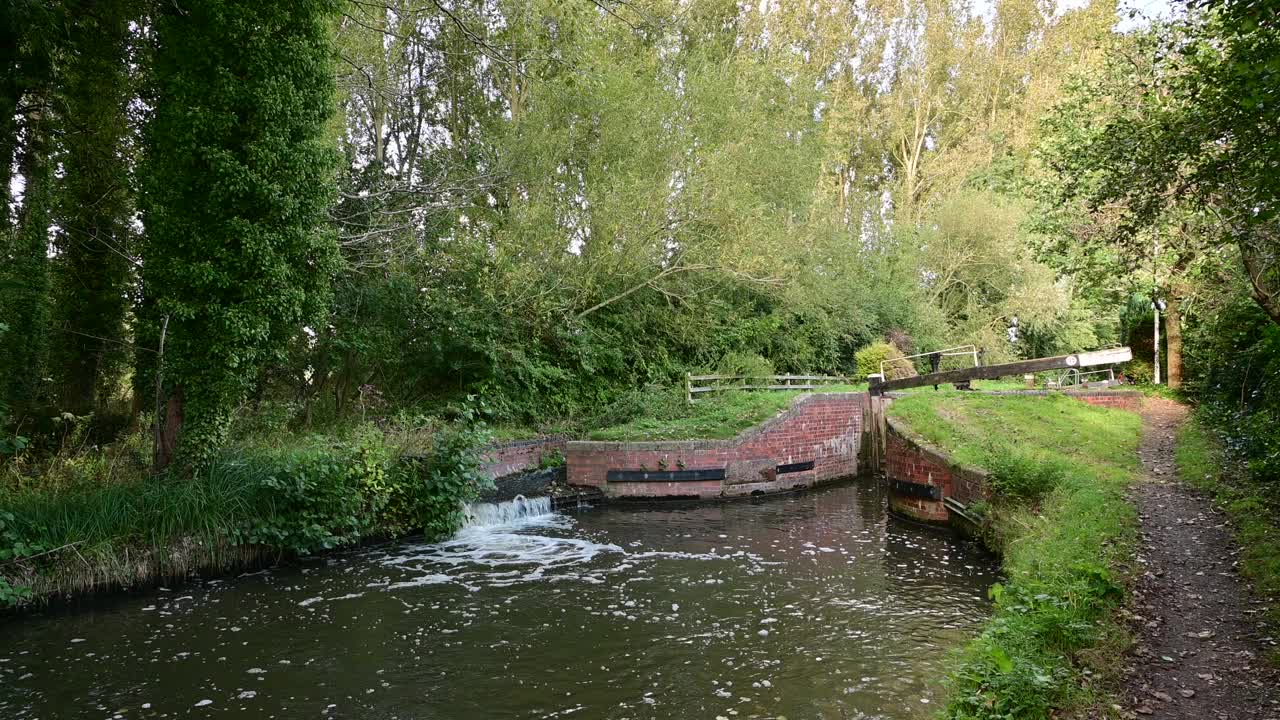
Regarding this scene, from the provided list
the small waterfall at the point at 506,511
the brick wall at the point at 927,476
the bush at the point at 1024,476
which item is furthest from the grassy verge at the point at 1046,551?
the small waterfall at the point at 506,511

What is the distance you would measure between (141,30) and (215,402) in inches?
235

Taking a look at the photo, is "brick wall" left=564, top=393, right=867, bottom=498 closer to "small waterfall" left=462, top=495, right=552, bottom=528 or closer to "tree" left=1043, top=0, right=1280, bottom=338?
"small waterfall" left=462, top=495, right=552, bottom=528

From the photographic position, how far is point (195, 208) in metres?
10.1

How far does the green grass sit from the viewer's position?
16.1m

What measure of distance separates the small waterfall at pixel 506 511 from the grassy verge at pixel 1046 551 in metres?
7.14

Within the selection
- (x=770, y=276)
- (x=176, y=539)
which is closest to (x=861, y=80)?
(x=770, y=276)

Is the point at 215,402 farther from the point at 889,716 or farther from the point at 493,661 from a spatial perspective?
the point at 889,716

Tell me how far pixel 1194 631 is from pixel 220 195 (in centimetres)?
1109

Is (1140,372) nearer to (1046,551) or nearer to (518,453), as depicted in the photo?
(518,453)

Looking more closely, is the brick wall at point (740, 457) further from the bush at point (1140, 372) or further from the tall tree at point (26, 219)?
the bush at point (1140, 372)

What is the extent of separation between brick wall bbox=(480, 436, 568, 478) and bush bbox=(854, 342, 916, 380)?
42.6ft

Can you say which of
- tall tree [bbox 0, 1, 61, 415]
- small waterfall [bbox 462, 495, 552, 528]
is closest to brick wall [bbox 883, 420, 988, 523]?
small waterfall [bbox 462, 495, 552, 528]

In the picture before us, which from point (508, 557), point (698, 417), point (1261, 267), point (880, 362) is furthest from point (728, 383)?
point (1261, 267)

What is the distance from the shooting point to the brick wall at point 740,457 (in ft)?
50.8
